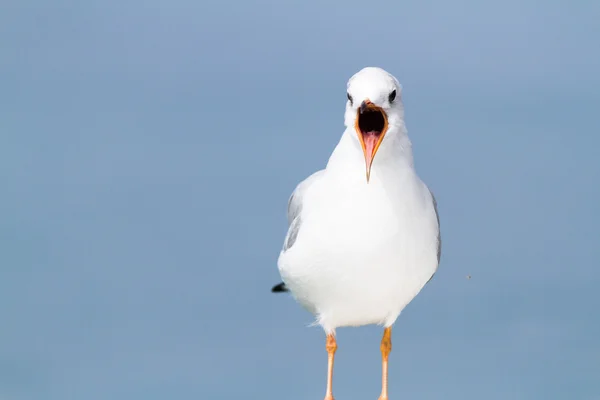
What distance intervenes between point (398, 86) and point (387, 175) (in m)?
0.60

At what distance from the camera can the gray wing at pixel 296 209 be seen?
863cm

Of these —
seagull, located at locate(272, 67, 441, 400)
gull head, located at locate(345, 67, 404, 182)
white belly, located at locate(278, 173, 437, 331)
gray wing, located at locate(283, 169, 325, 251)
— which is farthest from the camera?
gray wing, located at locate(283, 169, 325, 251)

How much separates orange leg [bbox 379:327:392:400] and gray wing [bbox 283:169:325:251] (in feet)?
3.32

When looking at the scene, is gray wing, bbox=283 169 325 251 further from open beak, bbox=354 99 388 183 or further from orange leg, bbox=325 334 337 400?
open beak, bbox=354 99 388 183

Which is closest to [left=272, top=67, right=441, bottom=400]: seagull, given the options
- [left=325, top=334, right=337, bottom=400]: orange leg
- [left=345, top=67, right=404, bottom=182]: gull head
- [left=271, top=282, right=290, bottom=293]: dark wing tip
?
[left=345, top=67, right=404, bottom=182]: gull head

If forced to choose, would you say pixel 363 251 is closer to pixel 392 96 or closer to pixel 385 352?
pixel 392 96

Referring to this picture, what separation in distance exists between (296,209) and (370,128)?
1237mm

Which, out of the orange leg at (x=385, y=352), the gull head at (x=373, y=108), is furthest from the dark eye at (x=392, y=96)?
the orange leg at (x=385, y=352)

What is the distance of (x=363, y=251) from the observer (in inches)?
318

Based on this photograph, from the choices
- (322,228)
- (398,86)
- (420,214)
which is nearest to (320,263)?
(322,228)

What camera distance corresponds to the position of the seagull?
7.77 meters

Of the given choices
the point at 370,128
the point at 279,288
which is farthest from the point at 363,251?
the point at 279,288

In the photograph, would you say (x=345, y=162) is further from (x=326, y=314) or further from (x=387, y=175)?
(x=326, y=314)

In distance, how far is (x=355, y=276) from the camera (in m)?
8.15
